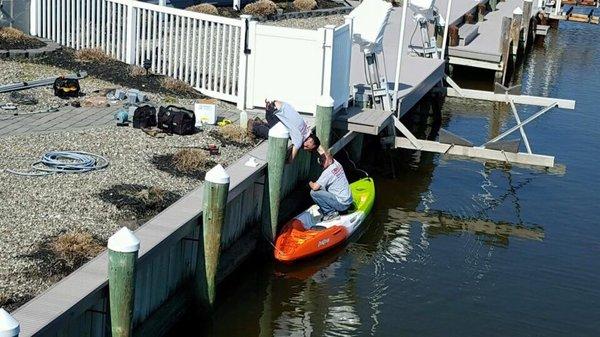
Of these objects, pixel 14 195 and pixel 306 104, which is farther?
pixel 306 104

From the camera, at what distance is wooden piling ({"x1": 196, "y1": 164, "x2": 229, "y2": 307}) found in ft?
39.0

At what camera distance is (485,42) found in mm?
32062

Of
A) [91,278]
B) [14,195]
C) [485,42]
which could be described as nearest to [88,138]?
[14,195]

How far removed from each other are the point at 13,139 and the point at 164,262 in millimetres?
4234

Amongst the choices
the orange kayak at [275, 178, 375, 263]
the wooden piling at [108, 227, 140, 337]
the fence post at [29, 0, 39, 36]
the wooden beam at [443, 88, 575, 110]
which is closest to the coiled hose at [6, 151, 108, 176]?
the orange kayak at [275, 178, 375, 263]

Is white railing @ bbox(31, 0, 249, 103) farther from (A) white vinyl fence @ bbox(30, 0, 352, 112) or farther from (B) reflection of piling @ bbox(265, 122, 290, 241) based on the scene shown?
(B) reflection of piling @ bbox(265, 122, 290, 241)

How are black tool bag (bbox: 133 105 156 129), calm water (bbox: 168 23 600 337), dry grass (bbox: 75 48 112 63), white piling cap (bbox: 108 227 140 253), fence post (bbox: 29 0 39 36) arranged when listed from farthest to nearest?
1. fence post (bbox: 29 0 39 36)
2. dry grass (bbox: 75 48 112 63)
3. black tool bag (bbox: 133 105 156 129)
4. calm water (bbox: 168 23 600 337)
5. white piling cap (bbox: 108 227 140 253)

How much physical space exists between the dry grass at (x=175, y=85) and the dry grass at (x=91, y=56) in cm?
163

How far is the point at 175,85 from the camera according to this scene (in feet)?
61.1

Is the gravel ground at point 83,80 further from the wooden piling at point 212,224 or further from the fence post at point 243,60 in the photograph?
the wooden piling at point 212,224

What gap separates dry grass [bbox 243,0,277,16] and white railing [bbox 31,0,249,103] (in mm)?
8908

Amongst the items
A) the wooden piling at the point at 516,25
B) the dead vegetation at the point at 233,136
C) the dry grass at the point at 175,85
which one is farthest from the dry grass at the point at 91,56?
the wooden piling at the point at 516,25

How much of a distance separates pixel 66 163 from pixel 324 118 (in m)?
4.45

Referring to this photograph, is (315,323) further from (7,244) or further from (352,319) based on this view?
(7,244)
